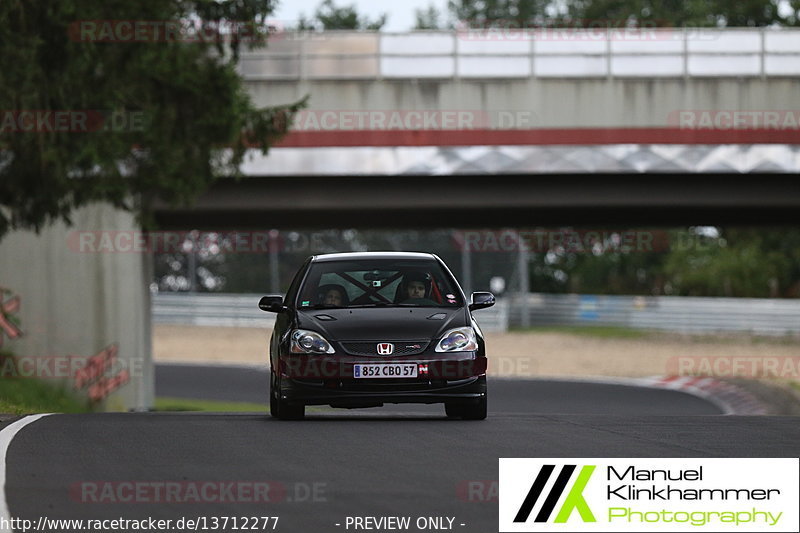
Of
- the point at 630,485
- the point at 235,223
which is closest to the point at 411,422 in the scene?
the point at 630,485

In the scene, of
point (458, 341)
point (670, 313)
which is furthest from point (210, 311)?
point (458, 341)

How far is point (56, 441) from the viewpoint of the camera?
11391mm

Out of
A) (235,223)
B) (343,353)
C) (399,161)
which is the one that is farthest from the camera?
(235,223)

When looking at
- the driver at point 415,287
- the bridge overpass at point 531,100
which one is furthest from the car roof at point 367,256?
the bridge overpass at point 531,100

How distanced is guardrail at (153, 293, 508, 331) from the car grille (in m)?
48.7

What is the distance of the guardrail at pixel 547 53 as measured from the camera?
2975 cm

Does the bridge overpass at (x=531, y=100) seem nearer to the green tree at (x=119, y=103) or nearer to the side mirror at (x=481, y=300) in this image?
the green tree at (x=119, y=103)

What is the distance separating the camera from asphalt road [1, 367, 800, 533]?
8.16 m

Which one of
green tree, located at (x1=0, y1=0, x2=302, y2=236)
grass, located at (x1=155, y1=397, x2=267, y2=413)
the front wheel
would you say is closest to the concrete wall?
grass, located at (x1=155, y1=397, x2=267, y2=413)

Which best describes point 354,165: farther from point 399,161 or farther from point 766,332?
point 766,332

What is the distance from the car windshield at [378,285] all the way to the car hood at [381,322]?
0.69 feet

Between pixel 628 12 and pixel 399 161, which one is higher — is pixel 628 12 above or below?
above

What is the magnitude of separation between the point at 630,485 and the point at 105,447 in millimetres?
4599

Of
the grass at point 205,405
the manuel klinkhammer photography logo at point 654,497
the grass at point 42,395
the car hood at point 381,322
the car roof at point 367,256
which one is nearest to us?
the manuel klinkhammer photography logo at point 654,497
